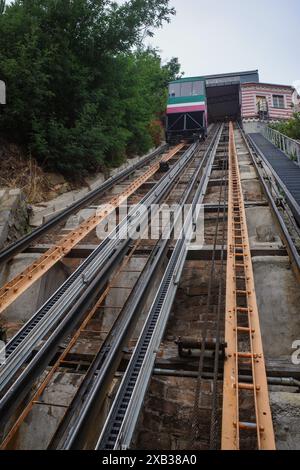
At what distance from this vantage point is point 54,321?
318cm

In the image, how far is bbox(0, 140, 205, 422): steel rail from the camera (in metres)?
2.44

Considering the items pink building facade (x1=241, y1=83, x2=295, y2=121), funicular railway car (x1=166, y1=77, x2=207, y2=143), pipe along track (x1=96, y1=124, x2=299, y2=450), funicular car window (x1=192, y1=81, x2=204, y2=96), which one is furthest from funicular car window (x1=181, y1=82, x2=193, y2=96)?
pink building facade (x1=241, y1=83, x2=295, y2=121)

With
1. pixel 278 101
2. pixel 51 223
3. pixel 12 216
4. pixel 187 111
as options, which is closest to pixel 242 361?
pixel 51 223

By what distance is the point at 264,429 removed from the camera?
6.79 feet

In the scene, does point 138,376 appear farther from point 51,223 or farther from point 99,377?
point 51,223

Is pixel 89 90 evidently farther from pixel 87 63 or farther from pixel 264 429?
pixel 264 429

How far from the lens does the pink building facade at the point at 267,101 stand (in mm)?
29500

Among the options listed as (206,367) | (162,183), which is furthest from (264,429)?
(162,183)

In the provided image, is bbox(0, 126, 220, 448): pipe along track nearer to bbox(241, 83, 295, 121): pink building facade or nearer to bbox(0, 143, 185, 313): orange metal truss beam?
bbox(0, 143, 185, 313): orange metal truss beam

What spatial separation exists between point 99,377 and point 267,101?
107 feet

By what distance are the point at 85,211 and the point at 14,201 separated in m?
1.47

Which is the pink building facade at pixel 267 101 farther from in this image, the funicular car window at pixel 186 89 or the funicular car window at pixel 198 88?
the funicular car window at pixel 186 89

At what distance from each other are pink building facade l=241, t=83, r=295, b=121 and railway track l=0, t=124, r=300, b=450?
91.7 feet

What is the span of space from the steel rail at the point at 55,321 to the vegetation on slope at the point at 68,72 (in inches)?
149
